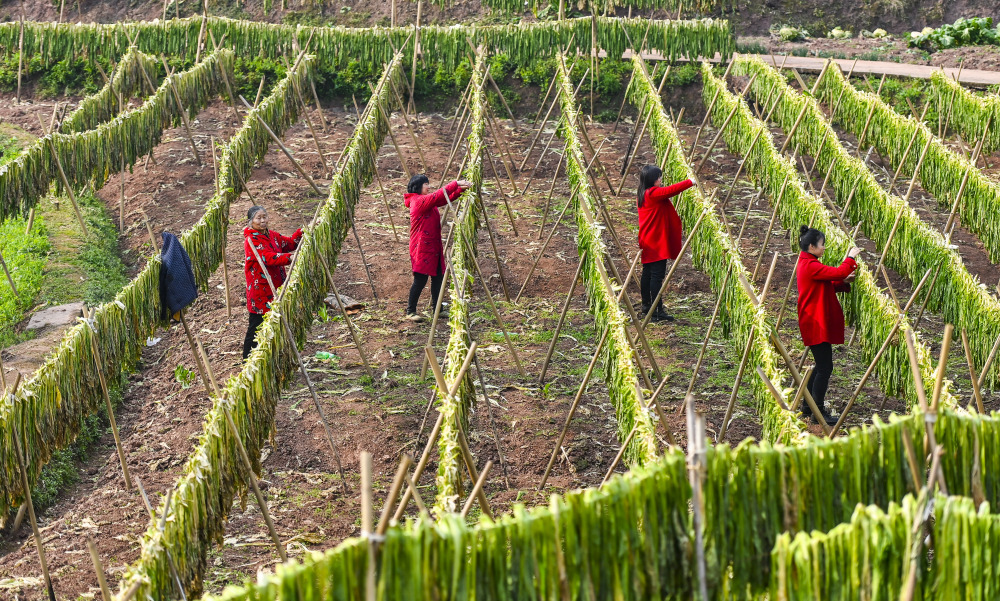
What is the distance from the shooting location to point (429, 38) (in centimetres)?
1702

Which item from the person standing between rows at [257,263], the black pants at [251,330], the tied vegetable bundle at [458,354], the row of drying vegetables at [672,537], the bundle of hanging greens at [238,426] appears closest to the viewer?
the row of drying vegetables at [672,537]

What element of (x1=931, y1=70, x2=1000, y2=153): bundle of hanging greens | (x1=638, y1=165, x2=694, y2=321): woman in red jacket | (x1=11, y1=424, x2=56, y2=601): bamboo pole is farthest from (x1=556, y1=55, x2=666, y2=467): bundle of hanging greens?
(x1=931, y1=70, x2=1000, y2=153): bundle of hanging greens

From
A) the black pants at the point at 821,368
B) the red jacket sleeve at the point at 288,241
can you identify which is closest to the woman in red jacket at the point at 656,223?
the black pants at the point at 821,368

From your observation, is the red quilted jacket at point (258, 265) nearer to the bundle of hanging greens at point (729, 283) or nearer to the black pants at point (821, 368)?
the bundle of hanging greens at point (729, 283)

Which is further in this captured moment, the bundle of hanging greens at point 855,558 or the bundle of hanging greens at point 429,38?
the bundle of hanging greens at point 429,38

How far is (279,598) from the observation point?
4.02 metres

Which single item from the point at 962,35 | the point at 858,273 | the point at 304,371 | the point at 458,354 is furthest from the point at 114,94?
the point at 962,35

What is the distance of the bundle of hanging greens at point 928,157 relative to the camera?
10312mm

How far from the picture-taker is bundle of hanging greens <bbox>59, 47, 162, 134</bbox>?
1368cm

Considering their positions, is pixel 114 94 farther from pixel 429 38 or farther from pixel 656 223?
pixel 656 223

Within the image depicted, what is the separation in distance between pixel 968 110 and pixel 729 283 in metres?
6.36

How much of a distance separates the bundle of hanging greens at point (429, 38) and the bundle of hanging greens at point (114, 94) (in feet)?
6.66

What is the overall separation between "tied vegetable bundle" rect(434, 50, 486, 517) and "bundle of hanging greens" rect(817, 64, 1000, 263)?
411 centimetres

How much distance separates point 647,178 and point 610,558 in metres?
5.48
